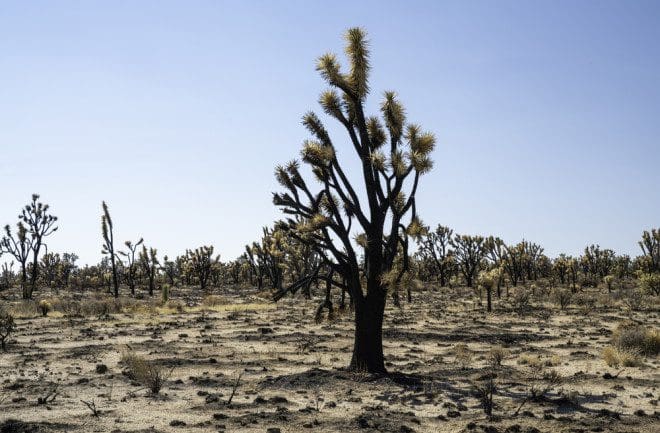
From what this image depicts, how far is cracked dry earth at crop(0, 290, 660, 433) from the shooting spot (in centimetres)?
803

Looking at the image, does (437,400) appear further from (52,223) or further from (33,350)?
(52,223)

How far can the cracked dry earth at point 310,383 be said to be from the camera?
8.03 meters

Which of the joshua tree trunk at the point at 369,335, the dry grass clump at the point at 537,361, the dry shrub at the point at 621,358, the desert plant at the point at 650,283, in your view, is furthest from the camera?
the desert plant at the point at 650,283

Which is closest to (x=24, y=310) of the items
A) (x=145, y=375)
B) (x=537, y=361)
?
(x=145, y=375)

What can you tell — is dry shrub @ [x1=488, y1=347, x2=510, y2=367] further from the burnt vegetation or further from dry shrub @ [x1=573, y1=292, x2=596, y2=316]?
dry shrub @ [x1=573, y1=292, x2=596, y2=316]

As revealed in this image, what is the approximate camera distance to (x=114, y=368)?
40.6ft

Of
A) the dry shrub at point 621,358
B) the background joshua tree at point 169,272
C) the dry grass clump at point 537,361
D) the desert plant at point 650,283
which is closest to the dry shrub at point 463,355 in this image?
the dry grass clump at point 537,361

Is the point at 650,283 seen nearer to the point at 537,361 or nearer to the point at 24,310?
the point at 537,361

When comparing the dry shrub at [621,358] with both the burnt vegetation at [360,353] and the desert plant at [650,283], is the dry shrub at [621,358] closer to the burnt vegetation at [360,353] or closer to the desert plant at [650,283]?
the burnt vegetation at [360,353]

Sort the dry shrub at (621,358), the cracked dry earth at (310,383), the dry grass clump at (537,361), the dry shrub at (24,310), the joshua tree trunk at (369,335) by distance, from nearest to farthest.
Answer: the cracked dry earth at (310,383)
the joshua tree trunk at (369,335)
the dry shrub at (621,358)
the dry grass clump at (537,361)
the dry shrub at (24,310)

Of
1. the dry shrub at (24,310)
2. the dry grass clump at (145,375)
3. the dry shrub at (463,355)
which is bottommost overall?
the dry shrub at (463,355)

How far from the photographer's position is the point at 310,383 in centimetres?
1057

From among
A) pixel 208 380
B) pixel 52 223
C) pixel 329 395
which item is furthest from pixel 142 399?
pixel 52 223

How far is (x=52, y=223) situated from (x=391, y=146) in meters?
33.8
